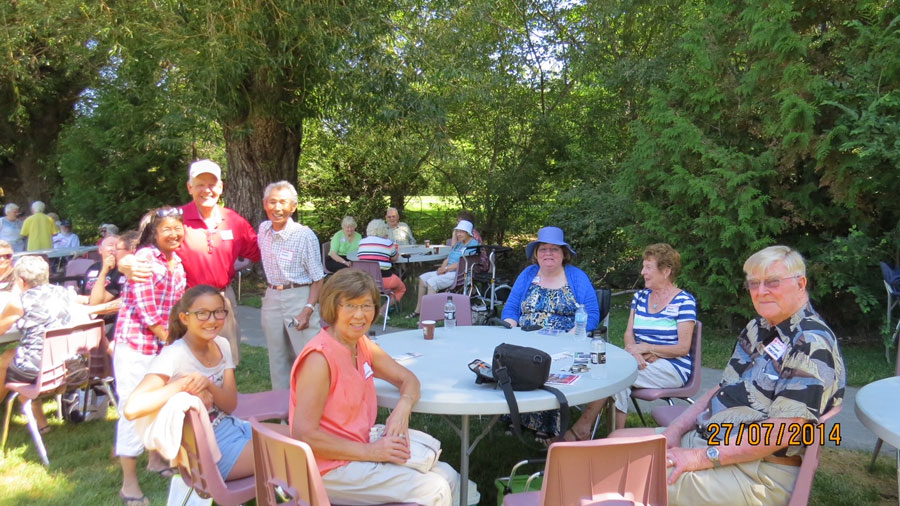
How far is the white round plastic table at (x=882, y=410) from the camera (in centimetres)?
226

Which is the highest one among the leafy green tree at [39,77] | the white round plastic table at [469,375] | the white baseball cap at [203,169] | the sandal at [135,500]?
the leafy green tree at [39,77]

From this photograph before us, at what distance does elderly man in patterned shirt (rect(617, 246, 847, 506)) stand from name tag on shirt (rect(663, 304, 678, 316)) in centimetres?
120

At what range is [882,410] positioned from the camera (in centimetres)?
245

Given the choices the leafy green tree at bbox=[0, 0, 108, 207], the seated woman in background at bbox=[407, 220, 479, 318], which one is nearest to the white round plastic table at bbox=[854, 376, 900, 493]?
the seated woman in background at bbox=[407, 220, 479, 318]

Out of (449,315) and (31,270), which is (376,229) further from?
(31,270)

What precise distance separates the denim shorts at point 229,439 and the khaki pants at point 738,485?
1.75m

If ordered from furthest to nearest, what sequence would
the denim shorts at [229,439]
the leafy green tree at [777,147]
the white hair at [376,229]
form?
the white hair at [376,229], the leafy green tree at [777,147], the denim shorts at [229,439]

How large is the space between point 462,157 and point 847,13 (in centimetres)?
682

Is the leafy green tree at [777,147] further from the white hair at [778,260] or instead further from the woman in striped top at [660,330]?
the white hair at [778,260]

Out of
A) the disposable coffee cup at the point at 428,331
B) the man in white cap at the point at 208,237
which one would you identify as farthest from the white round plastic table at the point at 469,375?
the man in white cap at the point at 208,237

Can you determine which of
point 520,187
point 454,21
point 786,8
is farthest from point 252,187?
point 786,8

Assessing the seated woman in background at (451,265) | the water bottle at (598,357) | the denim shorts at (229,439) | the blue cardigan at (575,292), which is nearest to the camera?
the denim shorts at (229,439)

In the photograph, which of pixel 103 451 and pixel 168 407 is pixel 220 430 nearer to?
pixel 168 407

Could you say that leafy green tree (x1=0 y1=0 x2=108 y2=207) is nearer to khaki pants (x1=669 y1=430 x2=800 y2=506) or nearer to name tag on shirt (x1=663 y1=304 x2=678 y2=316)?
name tag on shirt (x1=663 y1=304 x2=678 y2=316)
